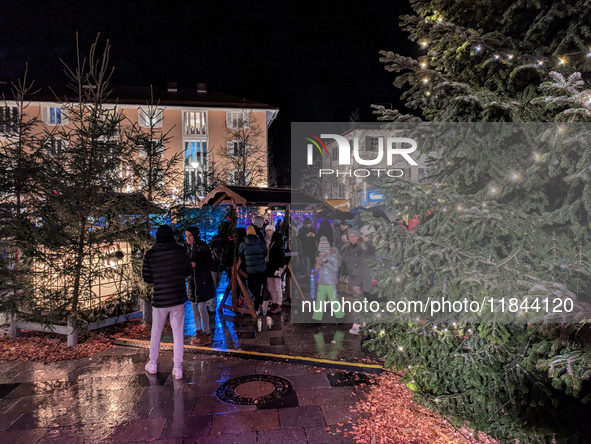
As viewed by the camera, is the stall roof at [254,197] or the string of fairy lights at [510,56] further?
the stall roof at [254,197]

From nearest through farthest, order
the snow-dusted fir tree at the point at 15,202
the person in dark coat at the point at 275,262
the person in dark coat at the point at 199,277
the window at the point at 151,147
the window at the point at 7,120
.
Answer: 1. the snow-dusted fir tree at the point at 15,202
2. the person in dark coat at the point at 199,277
3. the window at the point at 7,120
4. the window at the point at 151,147
5. the person in dark coat at the point at 275,262

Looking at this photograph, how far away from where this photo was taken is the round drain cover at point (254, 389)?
15.3ft

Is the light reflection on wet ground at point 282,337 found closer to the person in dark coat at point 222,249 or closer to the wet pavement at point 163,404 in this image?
the wet pavement at point 163,404

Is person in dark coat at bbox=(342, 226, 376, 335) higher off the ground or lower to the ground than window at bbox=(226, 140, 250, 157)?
lower

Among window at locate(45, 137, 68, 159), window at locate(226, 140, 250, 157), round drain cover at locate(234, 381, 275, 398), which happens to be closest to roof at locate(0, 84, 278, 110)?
window at locate(226, 140, 250, 157)

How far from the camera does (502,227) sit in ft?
10.6

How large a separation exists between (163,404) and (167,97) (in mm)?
39219

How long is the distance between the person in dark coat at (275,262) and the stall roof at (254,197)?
0.95m

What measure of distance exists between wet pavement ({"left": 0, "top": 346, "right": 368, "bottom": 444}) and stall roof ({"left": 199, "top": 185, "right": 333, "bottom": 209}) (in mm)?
4116

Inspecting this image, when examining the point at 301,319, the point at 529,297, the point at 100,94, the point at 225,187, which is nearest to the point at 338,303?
the point at 301,319

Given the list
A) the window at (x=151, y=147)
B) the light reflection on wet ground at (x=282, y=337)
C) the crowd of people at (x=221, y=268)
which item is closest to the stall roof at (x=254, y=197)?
the crowd of people at (x=221, y=268)

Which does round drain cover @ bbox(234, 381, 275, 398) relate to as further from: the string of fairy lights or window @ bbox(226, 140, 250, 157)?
window @ bbox(226, 140, 250, 157)

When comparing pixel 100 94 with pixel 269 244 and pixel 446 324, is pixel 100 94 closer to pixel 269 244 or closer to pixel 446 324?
pixel 269 244

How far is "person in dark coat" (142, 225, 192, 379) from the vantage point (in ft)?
17.0
